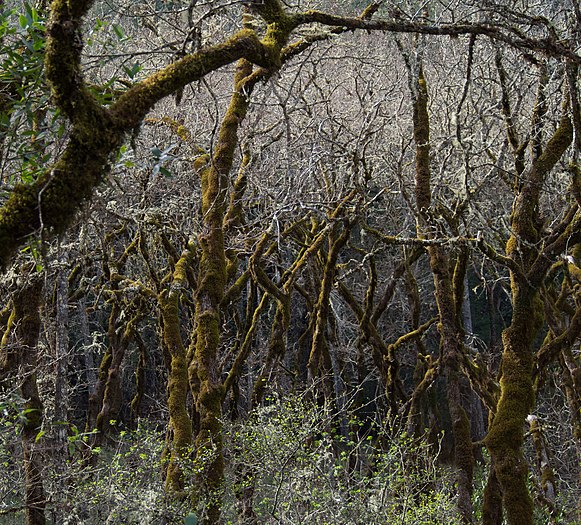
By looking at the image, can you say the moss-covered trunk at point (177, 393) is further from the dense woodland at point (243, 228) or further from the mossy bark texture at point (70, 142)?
the mossy bark texture at point (70, 142)

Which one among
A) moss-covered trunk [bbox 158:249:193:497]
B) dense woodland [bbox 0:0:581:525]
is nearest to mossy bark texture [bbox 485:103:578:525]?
dense woodland [bbox 0:0:581:525]

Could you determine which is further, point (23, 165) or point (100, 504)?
point (100, 504)

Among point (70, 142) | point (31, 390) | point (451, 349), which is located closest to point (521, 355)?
point (451, 349)

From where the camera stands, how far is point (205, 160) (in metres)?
6.38

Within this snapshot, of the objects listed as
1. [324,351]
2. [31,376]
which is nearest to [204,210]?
[31,376]

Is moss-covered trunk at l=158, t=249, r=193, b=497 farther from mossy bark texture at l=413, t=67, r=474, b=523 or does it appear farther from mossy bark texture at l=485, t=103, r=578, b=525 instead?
mossy bark texture at l=485, t=103, r=578, b=525

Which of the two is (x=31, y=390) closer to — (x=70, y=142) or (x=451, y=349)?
(x=451, y=349)

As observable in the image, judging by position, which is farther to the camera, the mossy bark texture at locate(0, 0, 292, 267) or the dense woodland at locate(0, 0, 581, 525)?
the dense woodland at locate(0, 0, 581, 525)

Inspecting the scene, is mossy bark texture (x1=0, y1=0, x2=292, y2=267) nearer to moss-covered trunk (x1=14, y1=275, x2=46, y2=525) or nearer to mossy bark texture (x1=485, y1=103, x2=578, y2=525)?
mossy bark texture (x1=485, y1=103, x2=578, y2=525)

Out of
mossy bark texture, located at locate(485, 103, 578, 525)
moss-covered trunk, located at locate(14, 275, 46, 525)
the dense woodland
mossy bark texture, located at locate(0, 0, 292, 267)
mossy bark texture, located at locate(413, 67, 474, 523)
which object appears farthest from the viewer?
mossy bark texture, located at locate(413, 67, 474, 523)

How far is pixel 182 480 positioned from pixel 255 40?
14.2 ft

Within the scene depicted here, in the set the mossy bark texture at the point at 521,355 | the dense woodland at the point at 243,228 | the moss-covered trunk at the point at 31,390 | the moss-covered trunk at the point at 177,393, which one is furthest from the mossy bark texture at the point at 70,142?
the moss-covered trunk at the point at 177,393

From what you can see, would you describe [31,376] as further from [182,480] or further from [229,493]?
[229,493]

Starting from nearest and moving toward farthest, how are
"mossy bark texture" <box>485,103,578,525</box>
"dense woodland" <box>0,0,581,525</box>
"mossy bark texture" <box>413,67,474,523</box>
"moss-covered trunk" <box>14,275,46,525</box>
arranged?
"dense woodland" <box>0,0,581,525</box> < "mossy bark texture" <box>485,103,578,525</box> < "moss-covered trunk" <box>14,275,46,525</box> < "mossy bark texture" <box>413,67,474,523</box>
